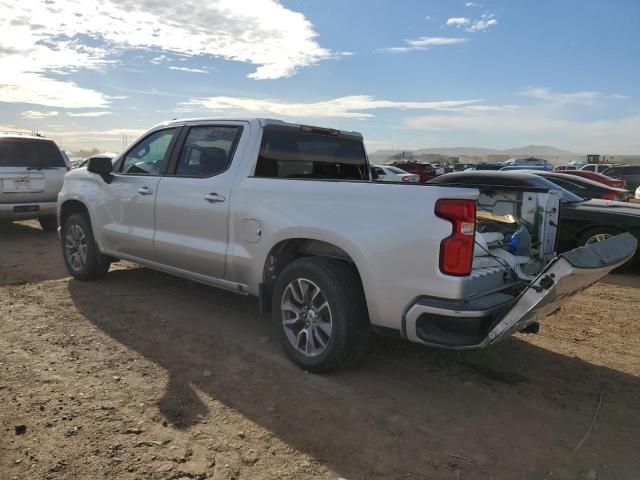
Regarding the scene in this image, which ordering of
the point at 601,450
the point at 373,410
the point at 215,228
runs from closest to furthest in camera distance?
the point at 601,450
the point at 373,410
the point at 215,228

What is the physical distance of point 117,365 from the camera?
13.1ft

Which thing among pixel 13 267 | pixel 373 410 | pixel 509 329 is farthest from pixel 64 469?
pixel 13 267

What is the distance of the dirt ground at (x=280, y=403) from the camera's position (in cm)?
283

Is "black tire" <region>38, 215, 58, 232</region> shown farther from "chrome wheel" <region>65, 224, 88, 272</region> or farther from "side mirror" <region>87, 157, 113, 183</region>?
"side mirror" <region>87, 157, 113, 183</region>

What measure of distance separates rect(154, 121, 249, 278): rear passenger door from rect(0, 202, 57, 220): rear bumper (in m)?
5.57

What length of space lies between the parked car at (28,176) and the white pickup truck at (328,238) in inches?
164

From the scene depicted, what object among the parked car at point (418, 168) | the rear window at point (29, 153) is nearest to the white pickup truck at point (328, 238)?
the rear window at point (29, 153)

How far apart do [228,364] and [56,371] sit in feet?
4.08

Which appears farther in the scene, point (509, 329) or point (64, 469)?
point (509, 329)

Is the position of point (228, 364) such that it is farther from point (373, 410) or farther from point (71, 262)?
point (71, 262)

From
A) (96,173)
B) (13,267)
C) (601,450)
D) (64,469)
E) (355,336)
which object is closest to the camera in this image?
(64,469)

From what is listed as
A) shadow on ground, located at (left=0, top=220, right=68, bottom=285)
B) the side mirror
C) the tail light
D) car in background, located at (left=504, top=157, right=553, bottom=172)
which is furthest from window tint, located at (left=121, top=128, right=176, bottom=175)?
car in background, located at (left=504, top=157, right=553, bottom=172)

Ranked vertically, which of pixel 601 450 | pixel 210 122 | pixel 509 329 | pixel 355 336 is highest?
pixel 210 122

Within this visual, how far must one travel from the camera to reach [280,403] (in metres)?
3.47
